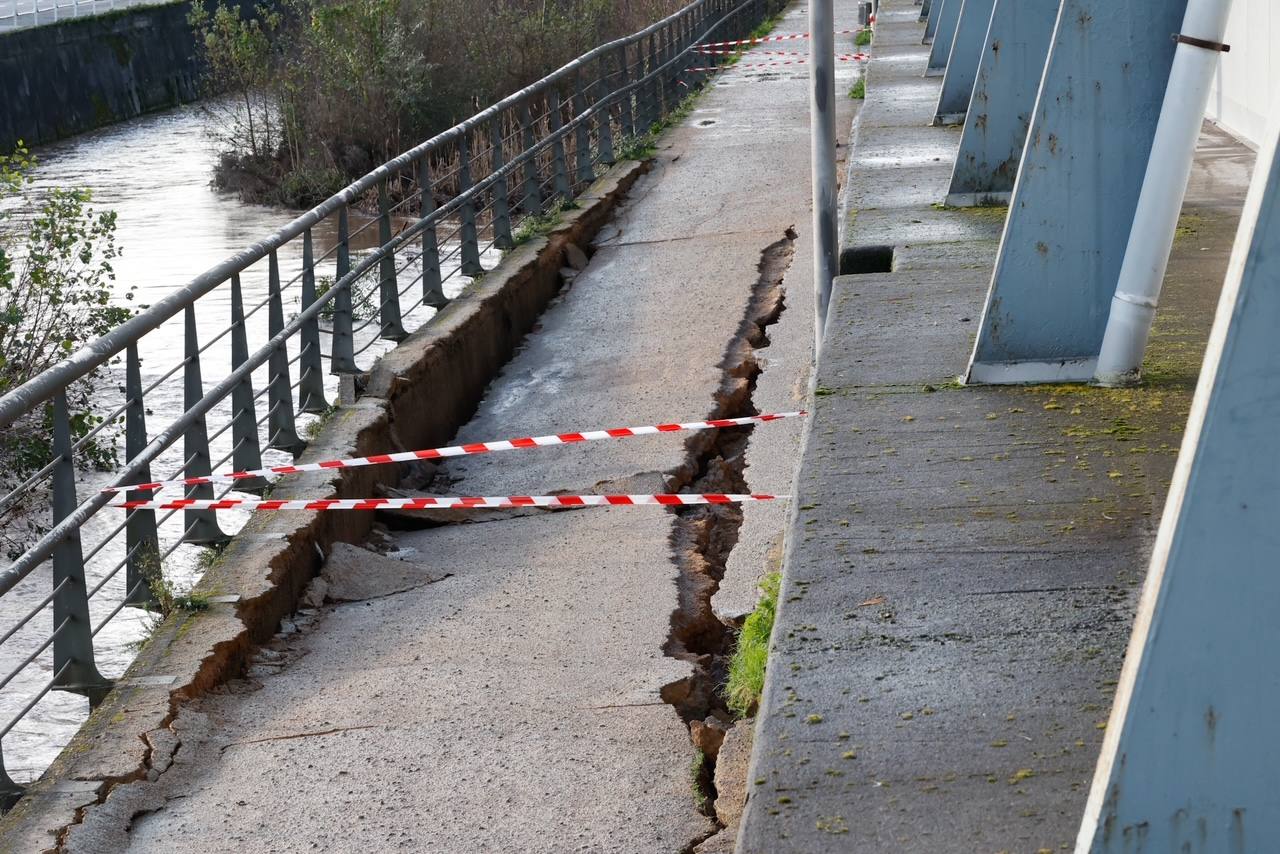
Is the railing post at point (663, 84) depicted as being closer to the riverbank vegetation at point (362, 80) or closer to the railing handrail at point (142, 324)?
the riverbank vegetation at point (362, 80)

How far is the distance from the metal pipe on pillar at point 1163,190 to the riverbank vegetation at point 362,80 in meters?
17.4

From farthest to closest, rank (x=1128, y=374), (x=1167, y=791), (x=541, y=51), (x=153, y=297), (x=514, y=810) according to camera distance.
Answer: (x=541, y=51), (x=153, y=297), (x=1128, y=374), (x=514, y=810), (x=1167, y=791)

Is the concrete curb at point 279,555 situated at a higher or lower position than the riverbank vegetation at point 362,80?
higher

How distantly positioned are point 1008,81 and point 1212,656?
5.72m

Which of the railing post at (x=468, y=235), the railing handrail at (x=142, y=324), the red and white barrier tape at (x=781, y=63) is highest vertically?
the railing handrail at (x=142, y=324)

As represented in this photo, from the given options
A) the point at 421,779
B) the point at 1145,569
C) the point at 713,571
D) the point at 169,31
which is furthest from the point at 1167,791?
the point at 169,31

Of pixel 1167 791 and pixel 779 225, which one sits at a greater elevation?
pixel 1167 791

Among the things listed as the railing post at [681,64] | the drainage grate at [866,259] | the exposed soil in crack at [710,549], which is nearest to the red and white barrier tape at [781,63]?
the railing post at [681,64]

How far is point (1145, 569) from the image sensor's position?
350 centimetres

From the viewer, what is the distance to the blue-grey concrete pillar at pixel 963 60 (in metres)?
11.2

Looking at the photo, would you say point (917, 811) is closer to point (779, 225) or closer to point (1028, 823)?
point (1028, 823)

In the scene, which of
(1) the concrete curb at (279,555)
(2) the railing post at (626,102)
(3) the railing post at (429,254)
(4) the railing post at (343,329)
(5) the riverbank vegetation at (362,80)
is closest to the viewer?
→ (1) the concrete curb at (279,555)

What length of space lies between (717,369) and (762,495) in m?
2.30

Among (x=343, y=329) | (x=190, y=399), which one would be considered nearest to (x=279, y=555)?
(x=190, y=399)
